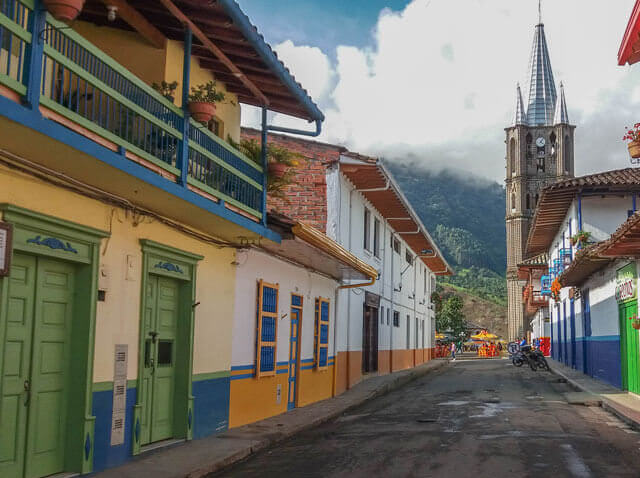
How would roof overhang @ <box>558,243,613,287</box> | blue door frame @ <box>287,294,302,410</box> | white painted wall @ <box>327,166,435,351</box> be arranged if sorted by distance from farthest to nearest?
white painted wall @ <box>327,166,435,351</box>
roof overhang @ <box>558,243,613,287</box>
blue door frame @ <box>287,294,302,410</box>

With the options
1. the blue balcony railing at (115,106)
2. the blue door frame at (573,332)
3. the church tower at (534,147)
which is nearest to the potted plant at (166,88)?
the blue balcony railing at (115,106)

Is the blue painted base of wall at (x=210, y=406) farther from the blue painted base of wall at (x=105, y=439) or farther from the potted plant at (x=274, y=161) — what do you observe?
the potted plant at (x=274, y=161)

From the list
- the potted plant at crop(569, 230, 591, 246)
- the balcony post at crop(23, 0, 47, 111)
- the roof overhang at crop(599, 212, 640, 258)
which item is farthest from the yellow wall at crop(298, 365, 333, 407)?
the potted plant at crop(569, 230, 591, 246)

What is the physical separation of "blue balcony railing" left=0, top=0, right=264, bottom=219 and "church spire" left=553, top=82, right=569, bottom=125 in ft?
315

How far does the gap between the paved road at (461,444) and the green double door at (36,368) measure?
2101mm

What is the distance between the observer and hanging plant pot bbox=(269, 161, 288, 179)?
1155cm

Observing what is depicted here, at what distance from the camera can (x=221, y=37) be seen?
31.1 feet

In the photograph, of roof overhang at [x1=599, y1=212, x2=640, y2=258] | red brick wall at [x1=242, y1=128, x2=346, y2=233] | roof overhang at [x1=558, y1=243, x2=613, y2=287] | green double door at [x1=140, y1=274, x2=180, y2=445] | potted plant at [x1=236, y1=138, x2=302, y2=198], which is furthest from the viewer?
red brick wall at [x1=242, y1=128, x2=346, y2=233]

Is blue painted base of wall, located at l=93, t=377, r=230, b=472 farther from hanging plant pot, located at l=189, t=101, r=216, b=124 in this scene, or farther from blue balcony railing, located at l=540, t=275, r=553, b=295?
blue balcony railing, located at l=540, t=275, r=553, b=295

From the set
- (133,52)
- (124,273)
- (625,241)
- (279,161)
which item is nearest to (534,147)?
(625,241)

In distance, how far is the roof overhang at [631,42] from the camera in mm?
8250

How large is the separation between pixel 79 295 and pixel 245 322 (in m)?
4.90

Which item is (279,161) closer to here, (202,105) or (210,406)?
(202,105)

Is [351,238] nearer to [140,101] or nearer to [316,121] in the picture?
[316,121]
